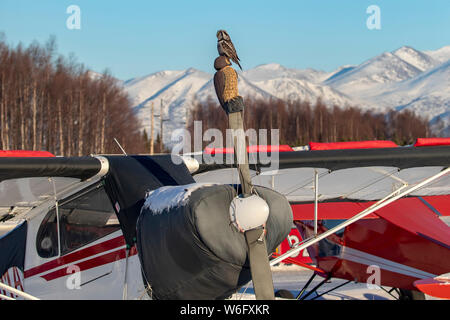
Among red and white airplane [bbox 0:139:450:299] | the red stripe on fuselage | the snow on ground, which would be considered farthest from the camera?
the snow on ground

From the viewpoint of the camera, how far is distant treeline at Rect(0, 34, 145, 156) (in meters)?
42.0

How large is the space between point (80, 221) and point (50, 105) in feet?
140

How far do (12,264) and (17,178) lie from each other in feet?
6.59

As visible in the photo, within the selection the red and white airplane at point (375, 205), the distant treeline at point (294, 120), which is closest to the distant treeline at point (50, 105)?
the distant treeline at point (294, 120)

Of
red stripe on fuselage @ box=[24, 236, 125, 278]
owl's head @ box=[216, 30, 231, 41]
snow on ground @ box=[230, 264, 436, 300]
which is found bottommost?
snow on ground @ box=[230, 264, 436, 300]

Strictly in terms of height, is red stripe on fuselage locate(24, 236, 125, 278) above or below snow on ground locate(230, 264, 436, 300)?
above

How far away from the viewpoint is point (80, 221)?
236 inches

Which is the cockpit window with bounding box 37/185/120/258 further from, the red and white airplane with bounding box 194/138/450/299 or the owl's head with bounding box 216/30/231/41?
the owl's head with bounding box 216/30/231/41

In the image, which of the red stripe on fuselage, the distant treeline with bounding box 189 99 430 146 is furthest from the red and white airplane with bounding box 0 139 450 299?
the distant treeline with bounding box 189 99 430 146

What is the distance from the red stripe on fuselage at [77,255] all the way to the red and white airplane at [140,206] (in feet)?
0.03

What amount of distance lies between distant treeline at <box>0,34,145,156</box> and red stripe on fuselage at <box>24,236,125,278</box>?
35.7 m

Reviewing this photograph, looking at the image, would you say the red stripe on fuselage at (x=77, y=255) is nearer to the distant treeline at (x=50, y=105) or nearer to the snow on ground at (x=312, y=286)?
the snow on ground at (x=312, y=286)

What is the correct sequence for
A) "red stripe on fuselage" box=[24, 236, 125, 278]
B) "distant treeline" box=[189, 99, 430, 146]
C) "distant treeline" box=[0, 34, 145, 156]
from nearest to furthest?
"red stripe on fuselage" box=[24, 236, 125, 278], "distant treeline" box=[0, 34, 145, 156], "distant treeline" box=[189, 99, 430, 146]

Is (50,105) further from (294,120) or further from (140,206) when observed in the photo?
(294,120)
